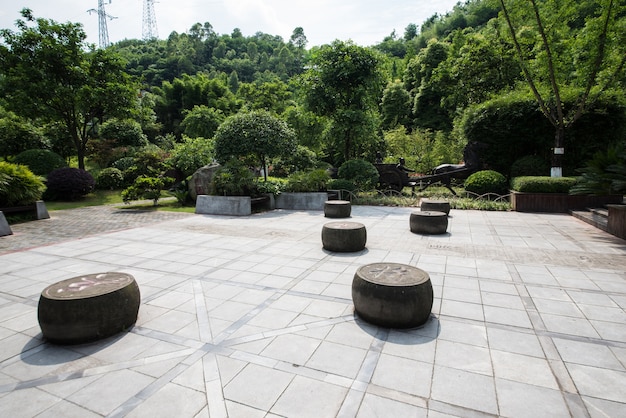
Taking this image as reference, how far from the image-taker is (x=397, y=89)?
34906mm

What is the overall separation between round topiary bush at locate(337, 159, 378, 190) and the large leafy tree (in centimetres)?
194

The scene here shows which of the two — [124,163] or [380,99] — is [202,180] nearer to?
[124,163]

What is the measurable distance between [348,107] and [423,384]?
15.2 meters

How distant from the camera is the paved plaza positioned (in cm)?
270

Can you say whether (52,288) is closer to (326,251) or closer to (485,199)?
(326,251)

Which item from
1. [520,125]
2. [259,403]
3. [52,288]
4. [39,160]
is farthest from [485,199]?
[39,160]

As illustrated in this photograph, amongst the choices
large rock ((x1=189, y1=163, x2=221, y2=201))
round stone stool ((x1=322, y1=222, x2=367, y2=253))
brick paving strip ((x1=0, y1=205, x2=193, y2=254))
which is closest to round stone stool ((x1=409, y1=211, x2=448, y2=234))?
round stone stool ((x1=322, y1=222, x2=367, y2=253))

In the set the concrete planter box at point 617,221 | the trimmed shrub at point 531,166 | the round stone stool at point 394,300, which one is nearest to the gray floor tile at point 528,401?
the round stone stool at point 394,300

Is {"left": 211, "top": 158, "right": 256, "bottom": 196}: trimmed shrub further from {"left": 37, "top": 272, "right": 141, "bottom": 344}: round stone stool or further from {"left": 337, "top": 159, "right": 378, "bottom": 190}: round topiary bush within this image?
{"left": 37, "top": 272, "right": 141, "bottom": 344}: round stone stool

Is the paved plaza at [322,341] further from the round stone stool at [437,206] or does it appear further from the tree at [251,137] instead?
the tree at [251,137]

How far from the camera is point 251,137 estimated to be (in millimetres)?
13484

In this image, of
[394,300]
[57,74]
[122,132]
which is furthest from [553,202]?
[122,132]

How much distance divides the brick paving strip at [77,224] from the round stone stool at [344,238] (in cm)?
721

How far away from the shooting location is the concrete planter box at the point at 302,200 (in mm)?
13414
